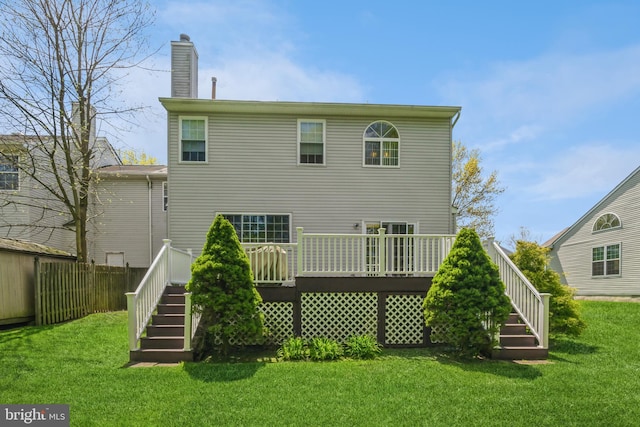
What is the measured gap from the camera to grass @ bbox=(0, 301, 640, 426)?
4.36 meters

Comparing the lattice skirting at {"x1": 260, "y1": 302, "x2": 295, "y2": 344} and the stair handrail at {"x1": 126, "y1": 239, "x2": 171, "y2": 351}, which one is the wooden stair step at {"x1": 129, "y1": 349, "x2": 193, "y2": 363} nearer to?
the stair handrail at {"x1": 126, "y1": 239, "x2": 171, "y2": 351}

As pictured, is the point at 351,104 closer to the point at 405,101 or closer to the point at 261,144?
the point at 405,101

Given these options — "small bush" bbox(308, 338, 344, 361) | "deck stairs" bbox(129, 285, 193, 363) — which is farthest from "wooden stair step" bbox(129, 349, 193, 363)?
"small bush" bbox(308, 338, 344, 361)

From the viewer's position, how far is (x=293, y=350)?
6.94 metres

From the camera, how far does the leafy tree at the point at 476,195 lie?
22188mm

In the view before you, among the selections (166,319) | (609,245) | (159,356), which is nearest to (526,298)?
(159,356)

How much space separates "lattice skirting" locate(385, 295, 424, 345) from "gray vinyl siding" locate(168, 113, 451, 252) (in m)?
3.40

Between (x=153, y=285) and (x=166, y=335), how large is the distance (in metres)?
1.05

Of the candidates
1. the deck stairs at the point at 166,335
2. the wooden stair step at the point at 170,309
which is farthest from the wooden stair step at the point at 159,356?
the wooden stair step at the point at 170,309

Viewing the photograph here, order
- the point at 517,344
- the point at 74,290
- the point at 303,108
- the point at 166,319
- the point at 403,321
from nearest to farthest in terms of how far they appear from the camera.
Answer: the point at 517,344
the point at 166,319
the point at 403,321
the point at 74,290
the point at 303,108

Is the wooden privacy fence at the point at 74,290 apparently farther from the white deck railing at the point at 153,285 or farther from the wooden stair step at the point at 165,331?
the wooden stair step at the point at 165,331

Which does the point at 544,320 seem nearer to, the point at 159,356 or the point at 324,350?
the point at 324,350

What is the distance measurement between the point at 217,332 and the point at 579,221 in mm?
17734

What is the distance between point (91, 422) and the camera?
13.8 feet
